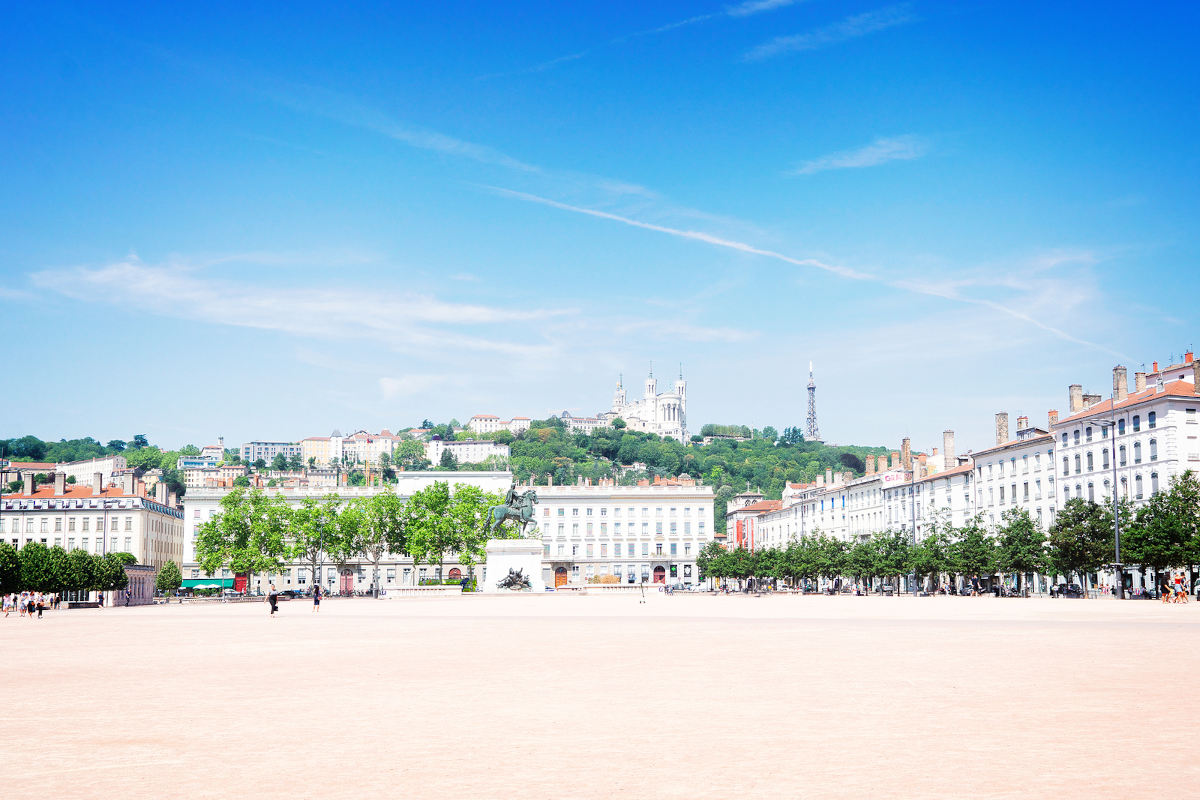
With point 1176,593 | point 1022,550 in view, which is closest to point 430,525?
point 1022,550

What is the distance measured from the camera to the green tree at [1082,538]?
75.1 meters

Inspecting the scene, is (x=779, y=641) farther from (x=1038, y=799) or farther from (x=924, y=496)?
(x=924, y=496)

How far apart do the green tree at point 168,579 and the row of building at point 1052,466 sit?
7900cm

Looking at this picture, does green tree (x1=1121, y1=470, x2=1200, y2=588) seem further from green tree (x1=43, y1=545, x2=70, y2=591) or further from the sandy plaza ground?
green tree (x1=43, y1=545, x2=70, y2=591)

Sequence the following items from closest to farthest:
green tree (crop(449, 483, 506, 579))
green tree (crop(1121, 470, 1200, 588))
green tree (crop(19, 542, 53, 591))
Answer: green tree (crop(1121, 470, 1200, 588)) → green tree (crop(19, 542, 53, 591)) → green tree (crop(449, 483, 506, 579))

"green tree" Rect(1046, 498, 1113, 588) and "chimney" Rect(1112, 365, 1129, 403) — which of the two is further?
"chimney" Rect(1112, 365, 1129, 403)

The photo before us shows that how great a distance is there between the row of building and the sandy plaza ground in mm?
63689

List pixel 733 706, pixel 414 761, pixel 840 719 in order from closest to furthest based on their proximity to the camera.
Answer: pixel 414 761
pixel 840 719
pixel 733 706

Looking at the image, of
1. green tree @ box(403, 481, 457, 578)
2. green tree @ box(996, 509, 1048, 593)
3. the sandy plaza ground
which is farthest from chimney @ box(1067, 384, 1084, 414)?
the sandy plaza ground

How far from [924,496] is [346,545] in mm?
60468

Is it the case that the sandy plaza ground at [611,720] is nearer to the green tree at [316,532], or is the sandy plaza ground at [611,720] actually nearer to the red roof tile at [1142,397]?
the red roof tile at [1142,397]

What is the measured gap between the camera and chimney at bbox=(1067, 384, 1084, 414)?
100375mm

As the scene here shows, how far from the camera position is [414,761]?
11523mm

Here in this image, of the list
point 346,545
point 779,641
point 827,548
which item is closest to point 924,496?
point 827,548
